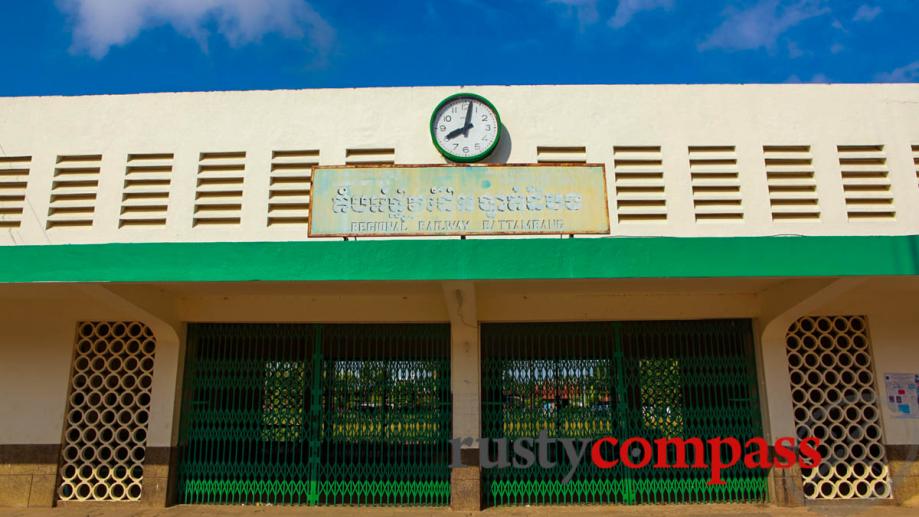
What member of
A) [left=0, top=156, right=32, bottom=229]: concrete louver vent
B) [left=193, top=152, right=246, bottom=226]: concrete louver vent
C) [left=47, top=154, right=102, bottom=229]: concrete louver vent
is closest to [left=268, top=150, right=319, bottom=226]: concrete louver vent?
[left=193, top=152, right=246, bottom=226]: concrete louver vent

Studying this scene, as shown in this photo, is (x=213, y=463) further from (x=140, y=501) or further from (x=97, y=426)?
(x=97, y=426)

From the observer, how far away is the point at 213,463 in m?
7.69

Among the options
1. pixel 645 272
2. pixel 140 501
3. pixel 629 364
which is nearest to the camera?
pixel 645 272

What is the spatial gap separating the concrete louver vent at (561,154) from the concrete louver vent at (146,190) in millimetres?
4630

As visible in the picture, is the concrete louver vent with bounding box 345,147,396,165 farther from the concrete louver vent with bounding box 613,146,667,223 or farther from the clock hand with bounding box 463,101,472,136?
the concrete louver vent with bounding box 613,146,667,223

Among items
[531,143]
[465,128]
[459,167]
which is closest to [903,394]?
[531,143]

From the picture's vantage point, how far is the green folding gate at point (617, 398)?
759 centimetres

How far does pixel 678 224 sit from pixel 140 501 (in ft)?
23.7

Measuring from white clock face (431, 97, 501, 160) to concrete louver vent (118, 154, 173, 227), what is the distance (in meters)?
3.41

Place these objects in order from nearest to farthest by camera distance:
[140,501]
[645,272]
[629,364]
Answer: [645,272], [140,501], [629,364]

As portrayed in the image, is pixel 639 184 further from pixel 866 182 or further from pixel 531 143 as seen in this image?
pixel 866 182

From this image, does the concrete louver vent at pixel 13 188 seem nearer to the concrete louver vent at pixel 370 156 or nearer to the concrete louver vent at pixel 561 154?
the concrete louver vent at pixel 370 156

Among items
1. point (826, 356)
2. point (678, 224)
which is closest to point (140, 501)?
point (678, 224)

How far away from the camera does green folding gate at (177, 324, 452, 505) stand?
7617mm
